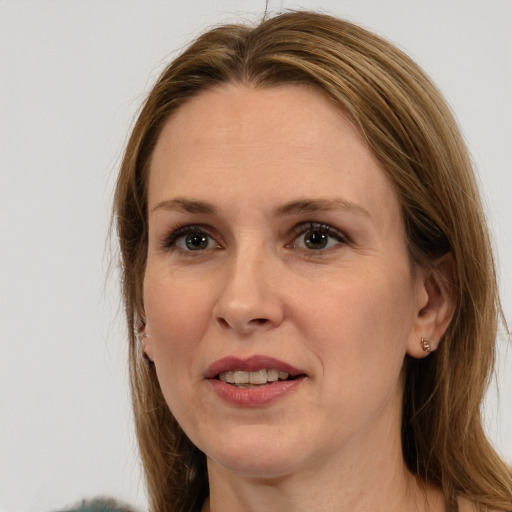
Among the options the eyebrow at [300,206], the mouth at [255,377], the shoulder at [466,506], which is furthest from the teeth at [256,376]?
the shoulder at [466,506]

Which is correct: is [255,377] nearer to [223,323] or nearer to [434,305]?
[223,323]

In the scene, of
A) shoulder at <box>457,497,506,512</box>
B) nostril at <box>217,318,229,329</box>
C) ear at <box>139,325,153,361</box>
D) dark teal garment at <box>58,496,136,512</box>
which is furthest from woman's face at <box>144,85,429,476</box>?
dark teal garment at <box>58,496,136,512</box>

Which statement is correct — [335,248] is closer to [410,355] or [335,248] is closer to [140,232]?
[410,355]

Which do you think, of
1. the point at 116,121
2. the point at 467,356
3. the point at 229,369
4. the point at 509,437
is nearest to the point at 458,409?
the point at 467,356

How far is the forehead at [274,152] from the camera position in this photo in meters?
3.36

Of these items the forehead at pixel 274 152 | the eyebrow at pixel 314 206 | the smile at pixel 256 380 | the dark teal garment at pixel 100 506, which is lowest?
the dark teal garment at pixel 100 506

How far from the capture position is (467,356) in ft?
12.4

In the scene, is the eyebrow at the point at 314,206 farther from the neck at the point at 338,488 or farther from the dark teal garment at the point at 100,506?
the dark teal garment at the point at 100,506

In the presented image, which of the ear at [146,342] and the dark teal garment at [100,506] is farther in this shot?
the dark teal garment at [100,506]

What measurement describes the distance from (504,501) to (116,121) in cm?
240

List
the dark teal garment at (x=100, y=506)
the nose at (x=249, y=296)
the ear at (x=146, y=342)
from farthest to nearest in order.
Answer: the dark teal garment at (x=100, y=506)
the ear at (x=146, y=342)
the nose at (x=249, y=296)

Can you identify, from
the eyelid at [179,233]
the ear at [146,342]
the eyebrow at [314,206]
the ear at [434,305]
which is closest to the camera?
the eyebrow at [314,206]

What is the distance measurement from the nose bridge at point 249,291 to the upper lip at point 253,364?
8 cm

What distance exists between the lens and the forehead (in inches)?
132
